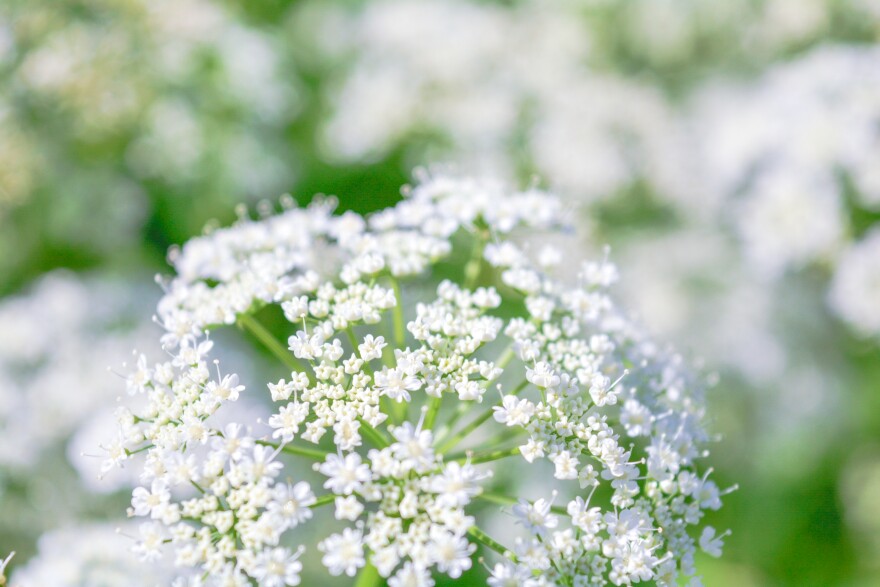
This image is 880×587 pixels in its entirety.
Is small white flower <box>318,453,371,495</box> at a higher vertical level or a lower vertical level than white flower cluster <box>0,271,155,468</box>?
lower

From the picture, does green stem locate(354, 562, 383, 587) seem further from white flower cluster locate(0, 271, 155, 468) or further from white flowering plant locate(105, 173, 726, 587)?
white flower cluster locate(0, 271, 155, 468)

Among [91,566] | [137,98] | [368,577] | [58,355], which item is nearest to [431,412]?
[368,577]

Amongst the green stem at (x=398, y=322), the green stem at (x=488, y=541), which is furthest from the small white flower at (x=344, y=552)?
the green stem at (x=398, y=322)

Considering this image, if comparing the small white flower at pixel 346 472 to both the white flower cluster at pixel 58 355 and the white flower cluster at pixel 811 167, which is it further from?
the white flower cluster at pixel 811 167

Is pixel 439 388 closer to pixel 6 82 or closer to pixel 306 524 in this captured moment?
pixel 306 524

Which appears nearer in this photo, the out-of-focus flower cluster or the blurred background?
the blurred background

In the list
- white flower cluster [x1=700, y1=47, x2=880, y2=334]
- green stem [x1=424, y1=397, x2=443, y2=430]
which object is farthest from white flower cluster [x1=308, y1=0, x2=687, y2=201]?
green stem [x1=424, y1=397, x2=443, y2=430]

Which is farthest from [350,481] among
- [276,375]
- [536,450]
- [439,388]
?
[276,375]
